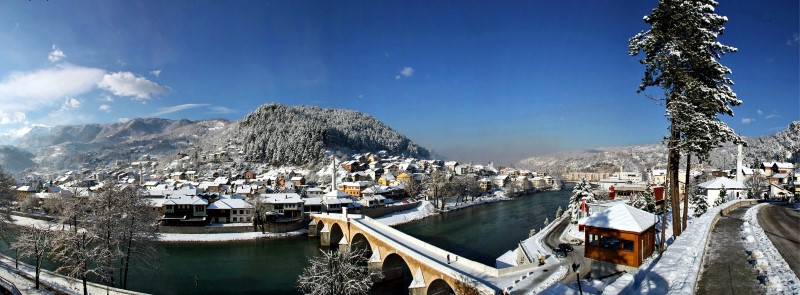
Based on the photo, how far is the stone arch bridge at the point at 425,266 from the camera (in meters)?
18.3

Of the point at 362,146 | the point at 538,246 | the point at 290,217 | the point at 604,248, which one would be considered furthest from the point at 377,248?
the point at 362,146

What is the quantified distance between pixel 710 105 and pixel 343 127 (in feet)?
553

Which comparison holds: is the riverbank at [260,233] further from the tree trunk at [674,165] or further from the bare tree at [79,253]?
the tree trunk at [674,165]

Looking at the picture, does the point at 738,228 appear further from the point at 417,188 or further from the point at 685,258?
the point at 417,188

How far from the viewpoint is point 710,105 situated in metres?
13.6

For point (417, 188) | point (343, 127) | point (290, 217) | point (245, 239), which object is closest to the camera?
point (245, 239)

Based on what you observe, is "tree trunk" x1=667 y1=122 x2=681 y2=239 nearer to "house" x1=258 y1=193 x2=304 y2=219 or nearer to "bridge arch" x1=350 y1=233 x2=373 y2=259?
"bridge arch" x1=350 y1=233 x2=373 y2=259

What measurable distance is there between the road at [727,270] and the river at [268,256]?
17497 mm

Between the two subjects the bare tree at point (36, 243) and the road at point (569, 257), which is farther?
the bare tree at point (36, 243)

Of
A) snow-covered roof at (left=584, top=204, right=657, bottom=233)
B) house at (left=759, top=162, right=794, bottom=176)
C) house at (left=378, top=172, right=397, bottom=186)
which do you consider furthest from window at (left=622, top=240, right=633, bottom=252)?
house at (left=378, top=172, right=397, bottom=186)

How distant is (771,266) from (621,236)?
6.52 m

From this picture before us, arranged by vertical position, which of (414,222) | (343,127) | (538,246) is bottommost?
(414,222)

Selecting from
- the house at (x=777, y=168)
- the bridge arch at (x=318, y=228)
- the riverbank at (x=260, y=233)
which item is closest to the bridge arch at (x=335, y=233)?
the bridge arch at (x=318, y=228)

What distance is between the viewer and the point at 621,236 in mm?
16844
